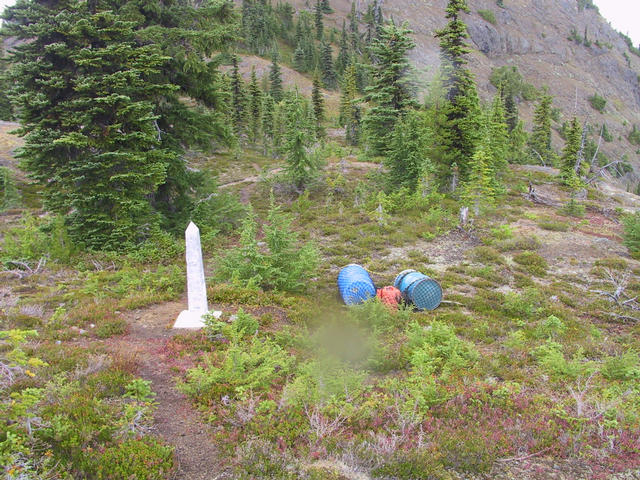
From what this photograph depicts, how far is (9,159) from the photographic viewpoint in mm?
32438

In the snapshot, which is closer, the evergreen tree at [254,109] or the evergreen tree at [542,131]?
the evergreen tree at [542,131]

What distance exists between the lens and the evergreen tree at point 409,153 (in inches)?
871

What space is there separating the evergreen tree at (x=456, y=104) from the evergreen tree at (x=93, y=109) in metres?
14.2

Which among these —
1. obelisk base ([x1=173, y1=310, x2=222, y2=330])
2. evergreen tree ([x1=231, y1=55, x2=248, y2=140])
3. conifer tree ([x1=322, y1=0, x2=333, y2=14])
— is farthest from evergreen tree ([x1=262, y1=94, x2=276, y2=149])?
conifer tree ([x1=322, y1=0, x2=333, y2=14])

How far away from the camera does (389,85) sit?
25.5m

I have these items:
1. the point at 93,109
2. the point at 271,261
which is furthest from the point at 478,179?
the point at 93,109

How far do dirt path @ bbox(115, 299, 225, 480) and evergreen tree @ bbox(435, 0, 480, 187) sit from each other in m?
19.7

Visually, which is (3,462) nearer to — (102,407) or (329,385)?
(102,407)

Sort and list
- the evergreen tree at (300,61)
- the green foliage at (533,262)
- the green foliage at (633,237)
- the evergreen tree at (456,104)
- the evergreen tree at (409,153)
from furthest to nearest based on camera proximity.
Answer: the evergreen tree at (300,61), the evergreen tree at (456,104), the evergreen tree at (409,153), the green foliage at (633,237), the green foliage at (533,262)

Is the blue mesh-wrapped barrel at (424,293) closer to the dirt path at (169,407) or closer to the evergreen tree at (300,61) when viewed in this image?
the dirt path at (169,407)

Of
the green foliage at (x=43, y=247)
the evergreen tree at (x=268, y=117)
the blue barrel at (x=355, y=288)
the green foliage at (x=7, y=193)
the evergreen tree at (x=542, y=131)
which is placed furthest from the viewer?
the evergreen tree at (x=268, y=117)

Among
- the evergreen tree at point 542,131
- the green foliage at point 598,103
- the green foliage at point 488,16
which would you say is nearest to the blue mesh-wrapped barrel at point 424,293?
the evergreen tree at point 542,131

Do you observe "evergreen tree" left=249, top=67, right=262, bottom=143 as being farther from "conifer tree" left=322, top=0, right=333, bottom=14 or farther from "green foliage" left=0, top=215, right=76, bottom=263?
"conifer tree" left=322, top=0, right=333, bottom=14

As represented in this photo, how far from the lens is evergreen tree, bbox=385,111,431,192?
72.6 feet
